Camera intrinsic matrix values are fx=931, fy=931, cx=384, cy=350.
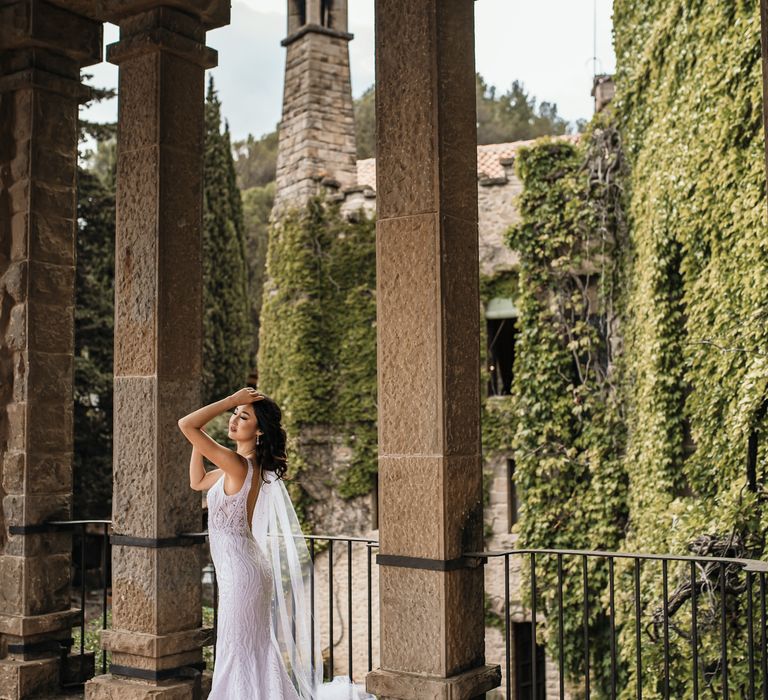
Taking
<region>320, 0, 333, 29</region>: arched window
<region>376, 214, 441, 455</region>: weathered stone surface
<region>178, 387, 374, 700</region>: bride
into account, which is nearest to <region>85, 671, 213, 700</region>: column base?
<region>178, 387, 374, 700</region>: bride

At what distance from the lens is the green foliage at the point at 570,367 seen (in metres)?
10.7

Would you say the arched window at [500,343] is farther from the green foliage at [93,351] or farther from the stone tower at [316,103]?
the green foliage at [93,351]

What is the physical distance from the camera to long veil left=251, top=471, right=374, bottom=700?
3975mm

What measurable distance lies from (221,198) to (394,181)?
1617 cm

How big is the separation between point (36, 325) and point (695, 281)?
18.7 feet

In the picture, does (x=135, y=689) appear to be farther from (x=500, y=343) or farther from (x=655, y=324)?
(x=500, y=343)

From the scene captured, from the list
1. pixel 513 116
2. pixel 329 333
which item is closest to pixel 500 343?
pixel 329 333

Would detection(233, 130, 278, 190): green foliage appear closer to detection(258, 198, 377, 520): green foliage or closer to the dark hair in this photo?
detection(258, 198, 377, 520): green foliage

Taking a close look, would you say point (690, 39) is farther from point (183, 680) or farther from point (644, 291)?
point (183, 680)

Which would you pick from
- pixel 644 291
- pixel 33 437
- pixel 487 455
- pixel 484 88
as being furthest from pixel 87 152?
pixel 484 88

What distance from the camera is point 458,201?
3740 mm

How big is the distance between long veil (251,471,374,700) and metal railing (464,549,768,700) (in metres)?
0.81

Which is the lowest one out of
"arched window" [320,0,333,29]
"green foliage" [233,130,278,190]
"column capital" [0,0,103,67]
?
"column capital" [0,0,103,67]

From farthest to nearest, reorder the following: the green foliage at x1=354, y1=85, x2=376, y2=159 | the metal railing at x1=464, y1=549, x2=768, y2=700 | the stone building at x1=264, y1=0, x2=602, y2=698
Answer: the green foliage at x1=354, y1=85, x2=376, y2=159, the stone building at x1=264, y1=0, x2=602, y2=698, the metal railing at x1=464, y1=549, x2=768, y2=700
